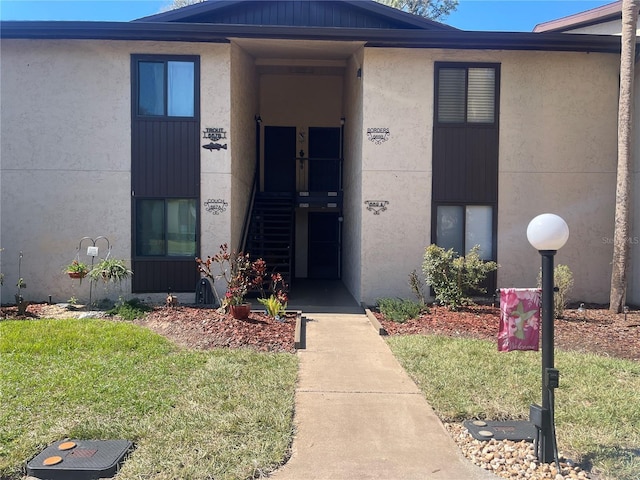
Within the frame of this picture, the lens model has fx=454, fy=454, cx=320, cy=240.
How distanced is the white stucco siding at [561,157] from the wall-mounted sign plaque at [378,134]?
2.58m

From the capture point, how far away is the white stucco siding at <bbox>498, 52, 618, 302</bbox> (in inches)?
392

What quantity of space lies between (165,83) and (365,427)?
8.51 m

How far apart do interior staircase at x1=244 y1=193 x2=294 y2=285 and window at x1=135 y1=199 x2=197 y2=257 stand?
6.46 ft

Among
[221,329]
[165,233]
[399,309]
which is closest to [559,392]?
[399,309]

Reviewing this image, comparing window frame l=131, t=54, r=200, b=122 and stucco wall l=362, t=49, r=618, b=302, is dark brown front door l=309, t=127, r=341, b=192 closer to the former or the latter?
stucco wall l=362, t=49, r=618, b=302

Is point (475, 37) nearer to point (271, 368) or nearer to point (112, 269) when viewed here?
point (271, 368)

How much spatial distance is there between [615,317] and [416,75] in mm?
6231

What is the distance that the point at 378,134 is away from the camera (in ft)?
32.1

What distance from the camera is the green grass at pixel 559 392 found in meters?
3.69

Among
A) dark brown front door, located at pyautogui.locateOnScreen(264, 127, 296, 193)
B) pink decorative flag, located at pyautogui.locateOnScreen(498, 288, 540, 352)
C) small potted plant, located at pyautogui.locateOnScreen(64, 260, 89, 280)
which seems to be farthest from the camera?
dark brown front door, located at pyautogui.locateOnScreen(264, 127, 296, 193)

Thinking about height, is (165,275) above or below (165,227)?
below

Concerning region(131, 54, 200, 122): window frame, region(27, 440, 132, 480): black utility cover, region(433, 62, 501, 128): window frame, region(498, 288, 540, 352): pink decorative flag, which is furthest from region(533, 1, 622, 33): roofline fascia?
region(27, 440, 132, 480): black utility cover

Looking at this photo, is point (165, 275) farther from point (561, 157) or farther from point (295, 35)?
point (561, 157)

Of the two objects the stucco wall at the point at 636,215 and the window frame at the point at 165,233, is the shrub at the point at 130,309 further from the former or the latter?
the stucco wall at the point at 636,215
